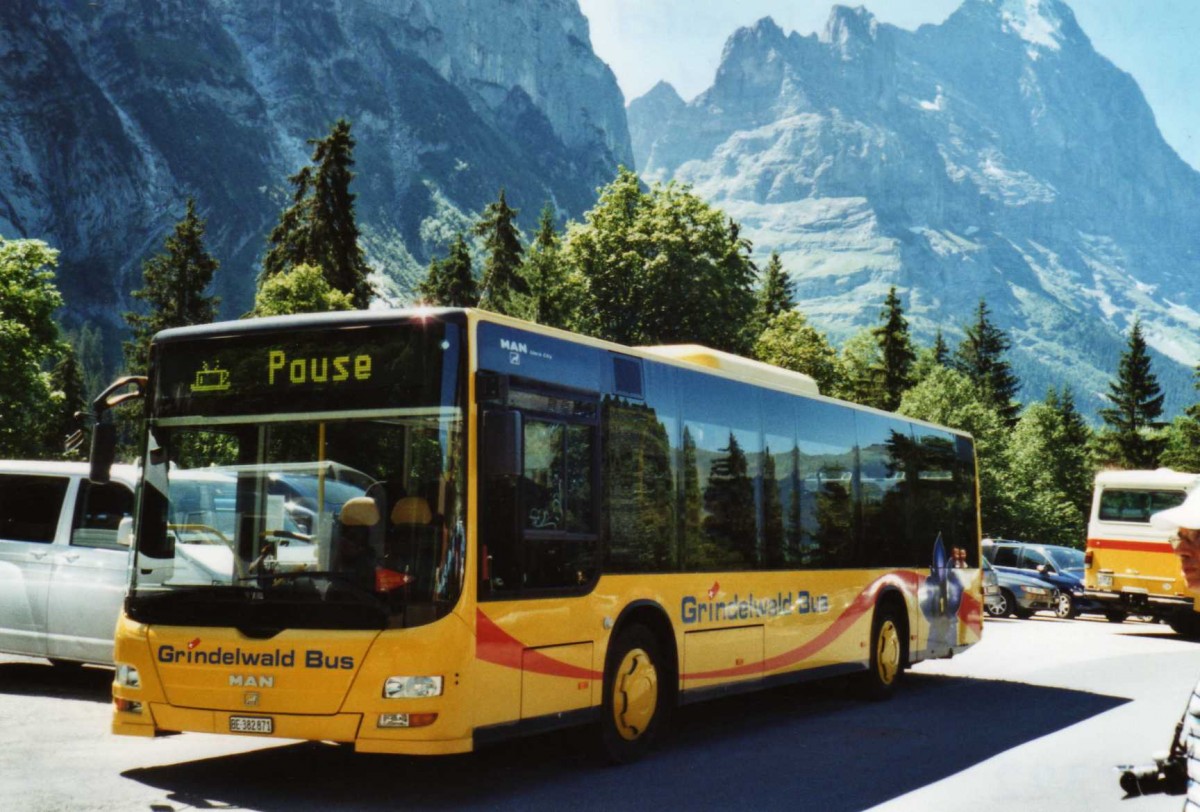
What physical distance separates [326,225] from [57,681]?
144ft

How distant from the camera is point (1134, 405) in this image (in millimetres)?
83875

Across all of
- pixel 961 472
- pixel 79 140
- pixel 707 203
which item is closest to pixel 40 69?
pixel 79 140

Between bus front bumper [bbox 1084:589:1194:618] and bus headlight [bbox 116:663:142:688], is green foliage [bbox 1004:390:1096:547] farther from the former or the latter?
bus headlight [bbox 116:663:142:688]

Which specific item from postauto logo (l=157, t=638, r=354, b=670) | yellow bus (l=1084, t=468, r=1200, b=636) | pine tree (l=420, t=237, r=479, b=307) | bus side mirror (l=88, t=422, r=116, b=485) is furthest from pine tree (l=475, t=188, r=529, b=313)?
postauto logo (l=157, t=638, r=354, b=670)

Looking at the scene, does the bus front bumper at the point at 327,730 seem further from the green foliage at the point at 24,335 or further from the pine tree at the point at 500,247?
the pine tree at the point at 500,247

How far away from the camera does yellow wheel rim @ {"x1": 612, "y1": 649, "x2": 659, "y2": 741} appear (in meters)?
8.77

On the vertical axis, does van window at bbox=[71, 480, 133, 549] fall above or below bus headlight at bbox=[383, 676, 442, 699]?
above

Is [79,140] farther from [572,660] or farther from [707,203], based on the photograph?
[572,660]

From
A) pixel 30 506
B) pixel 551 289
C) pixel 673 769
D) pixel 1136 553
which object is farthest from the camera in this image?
pixel 551 289

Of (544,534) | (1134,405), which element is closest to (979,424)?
(1134,405)

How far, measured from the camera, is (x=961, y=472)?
15.9 metres

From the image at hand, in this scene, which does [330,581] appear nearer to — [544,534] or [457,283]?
[544,534]

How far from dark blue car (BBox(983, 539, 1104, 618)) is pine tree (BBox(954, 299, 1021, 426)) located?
204 feet


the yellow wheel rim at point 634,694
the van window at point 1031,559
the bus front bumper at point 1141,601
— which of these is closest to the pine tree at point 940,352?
the van window at point 1031,559
